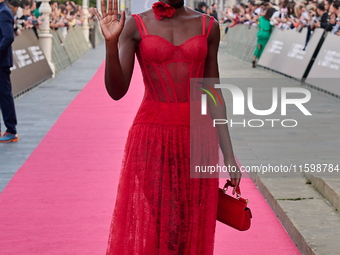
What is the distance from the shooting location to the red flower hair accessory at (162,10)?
2725mm

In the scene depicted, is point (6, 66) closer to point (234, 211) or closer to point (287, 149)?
point (287, 149)

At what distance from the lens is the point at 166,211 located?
288cm

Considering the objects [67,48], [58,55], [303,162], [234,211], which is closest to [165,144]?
[234,211]

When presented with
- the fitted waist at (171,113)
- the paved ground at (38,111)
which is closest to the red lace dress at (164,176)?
the fitted waist at (171,113)

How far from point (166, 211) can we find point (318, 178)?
323 cm

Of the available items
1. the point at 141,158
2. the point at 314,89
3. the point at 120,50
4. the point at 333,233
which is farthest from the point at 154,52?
the point at 314,89

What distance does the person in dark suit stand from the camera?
8.05m

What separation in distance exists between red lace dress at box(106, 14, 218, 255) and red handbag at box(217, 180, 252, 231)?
0.07 m

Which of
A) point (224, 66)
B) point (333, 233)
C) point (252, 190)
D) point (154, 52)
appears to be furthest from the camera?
point (224, 66)

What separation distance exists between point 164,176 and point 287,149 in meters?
5.08

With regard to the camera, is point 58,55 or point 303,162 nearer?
point 303,162

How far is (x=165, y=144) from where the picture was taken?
2.87 metres

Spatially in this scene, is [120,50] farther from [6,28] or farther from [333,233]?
[6,28]

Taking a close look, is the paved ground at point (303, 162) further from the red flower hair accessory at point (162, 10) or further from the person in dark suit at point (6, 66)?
the person in dark suit at point (6, 66)
